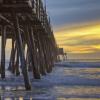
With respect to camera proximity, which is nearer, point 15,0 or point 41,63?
point 15,0

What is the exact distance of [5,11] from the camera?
17656 millimetres

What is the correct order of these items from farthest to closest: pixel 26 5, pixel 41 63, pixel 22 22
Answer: pixel 41 63
pixel 22 22
pixel 26 5

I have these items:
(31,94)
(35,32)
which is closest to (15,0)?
(31,94)

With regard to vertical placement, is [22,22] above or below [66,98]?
above

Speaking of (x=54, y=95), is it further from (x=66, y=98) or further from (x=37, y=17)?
(x=37, y=17)

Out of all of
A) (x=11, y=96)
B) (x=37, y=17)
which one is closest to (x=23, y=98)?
(x=11, y=96)

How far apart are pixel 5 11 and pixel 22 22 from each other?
4.69m

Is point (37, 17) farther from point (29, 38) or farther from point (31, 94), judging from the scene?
point (31, 94)

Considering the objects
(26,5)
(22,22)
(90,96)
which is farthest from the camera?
(22,22)

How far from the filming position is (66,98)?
1417 centimetres

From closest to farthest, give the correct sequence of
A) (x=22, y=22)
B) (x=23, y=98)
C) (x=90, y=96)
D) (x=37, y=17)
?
(x=23, y=98)
(x=90, y=96)
(x=37, y=17)
(x=22, y=22)

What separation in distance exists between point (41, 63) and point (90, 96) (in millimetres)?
13716

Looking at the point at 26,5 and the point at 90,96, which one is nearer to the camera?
the point at 90,96

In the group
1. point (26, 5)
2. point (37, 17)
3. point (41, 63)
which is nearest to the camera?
point (26, 5)
